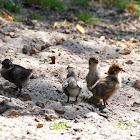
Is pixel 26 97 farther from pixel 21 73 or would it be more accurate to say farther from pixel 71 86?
pixel 71 86

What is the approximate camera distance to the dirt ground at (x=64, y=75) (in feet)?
14.2

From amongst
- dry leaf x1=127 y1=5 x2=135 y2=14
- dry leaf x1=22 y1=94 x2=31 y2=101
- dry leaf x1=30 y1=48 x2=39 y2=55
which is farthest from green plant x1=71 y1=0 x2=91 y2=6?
dry leaf x1=22 y1=94 x2=31 y2=101

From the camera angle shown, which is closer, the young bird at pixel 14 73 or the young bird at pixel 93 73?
the young bird at pixel 14 73

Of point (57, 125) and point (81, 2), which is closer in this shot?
point (57, 125)

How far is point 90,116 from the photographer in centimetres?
482

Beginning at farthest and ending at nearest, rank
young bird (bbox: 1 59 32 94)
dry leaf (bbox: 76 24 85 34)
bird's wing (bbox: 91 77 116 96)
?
dry leaf (bbox: 76 24 85 34) → young bird (bbox: 1 59 32 94) → bird's wing (bbox: 91 77 116 96)

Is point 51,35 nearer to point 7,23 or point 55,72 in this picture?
point 7,23

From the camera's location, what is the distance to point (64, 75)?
6.53m

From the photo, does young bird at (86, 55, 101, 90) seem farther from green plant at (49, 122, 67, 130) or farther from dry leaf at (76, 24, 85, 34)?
dry leaf at (76, 24, 85, 34)

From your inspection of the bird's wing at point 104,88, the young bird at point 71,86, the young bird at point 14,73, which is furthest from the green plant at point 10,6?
the bird's wing at point 104,88

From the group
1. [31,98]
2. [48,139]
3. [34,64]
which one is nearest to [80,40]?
[34,64]

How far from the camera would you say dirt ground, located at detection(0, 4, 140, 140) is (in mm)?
4332

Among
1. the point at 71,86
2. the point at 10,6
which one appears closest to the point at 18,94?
the point at 71,86

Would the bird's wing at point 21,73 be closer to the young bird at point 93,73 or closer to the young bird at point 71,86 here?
the young bird at point 71,86
